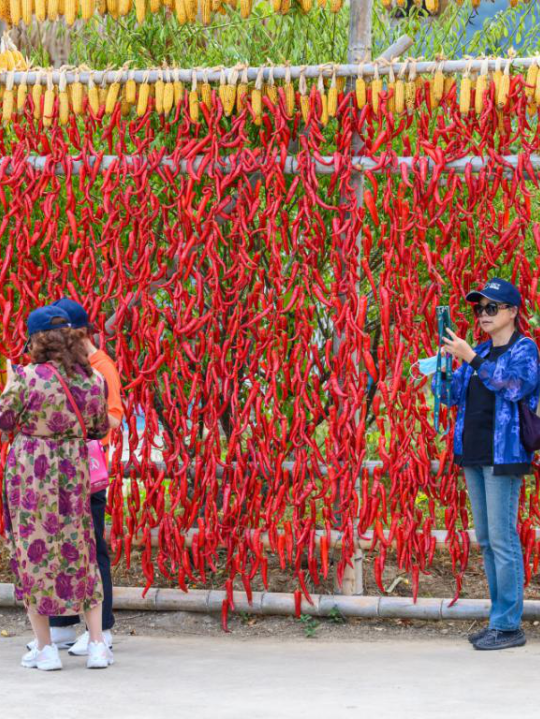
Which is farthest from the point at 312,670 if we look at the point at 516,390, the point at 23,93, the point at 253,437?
the point at 23,93

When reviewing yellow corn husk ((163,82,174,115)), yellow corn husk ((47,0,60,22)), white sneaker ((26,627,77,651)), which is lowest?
white sneaker ((26,627,77,651))

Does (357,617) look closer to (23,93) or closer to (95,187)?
(95,187)

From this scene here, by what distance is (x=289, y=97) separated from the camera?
5.09 m

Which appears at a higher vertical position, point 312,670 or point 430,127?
point 430,127

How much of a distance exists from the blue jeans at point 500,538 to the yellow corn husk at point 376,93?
1639 mm

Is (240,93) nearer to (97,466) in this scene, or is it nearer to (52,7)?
(52,7)

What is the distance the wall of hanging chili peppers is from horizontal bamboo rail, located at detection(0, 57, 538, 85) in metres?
0.11

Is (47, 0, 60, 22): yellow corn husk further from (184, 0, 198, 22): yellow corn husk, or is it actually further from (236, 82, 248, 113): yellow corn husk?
(236, 82, 248, 113): yellow corn husk

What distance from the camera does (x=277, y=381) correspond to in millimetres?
5219

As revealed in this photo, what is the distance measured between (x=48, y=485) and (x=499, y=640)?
2019mm

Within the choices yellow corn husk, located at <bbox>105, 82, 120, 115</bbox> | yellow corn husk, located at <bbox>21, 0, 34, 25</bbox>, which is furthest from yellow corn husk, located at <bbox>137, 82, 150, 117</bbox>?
yellow corn husk, located at <bbox>21, 0, 34, 25</bbox>

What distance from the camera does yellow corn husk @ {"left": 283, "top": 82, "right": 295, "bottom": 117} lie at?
16.7 ft

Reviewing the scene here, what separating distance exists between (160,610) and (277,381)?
128cm

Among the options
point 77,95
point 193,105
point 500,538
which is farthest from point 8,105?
point 500,538
